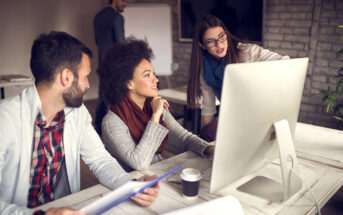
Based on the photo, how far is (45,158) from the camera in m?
1.22

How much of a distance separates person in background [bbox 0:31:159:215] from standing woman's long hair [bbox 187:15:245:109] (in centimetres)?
98

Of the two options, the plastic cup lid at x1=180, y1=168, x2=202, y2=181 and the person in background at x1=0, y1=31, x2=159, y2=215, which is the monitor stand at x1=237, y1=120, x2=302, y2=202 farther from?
the person in background at x1=0, y1=31, x2=159, y2=215

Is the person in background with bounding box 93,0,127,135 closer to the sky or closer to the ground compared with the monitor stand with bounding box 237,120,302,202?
closer to the sky

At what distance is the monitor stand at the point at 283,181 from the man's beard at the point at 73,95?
66 centimetres

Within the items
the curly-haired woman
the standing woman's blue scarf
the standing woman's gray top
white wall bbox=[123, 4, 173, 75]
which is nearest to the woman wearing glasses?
the standing woman's blue scarf

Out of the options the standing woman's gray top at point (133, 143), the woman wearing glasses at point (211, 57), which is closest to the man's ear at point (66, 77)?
the standing woman's gray top at point (133, 143)

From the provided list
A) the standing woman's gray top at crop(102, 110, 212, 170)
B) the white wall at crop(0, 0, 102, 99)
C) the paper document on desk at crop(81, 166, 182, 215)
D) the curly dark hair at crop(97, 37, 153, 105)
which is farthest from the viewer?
the white wall at crop(0, 0, 102, 99)

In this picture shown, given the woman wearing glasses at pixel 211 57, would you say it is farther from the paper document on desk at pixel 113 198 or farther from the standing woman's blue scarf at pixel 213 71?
the paper document on desk at pixel 113 198

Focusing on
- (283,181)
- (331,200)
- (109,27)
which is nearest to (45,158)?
(283,181)

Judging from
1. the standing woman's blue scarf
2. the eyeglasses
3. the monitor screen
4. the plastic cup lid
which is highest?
the monitor screen

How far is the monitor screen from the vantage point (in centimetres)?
359

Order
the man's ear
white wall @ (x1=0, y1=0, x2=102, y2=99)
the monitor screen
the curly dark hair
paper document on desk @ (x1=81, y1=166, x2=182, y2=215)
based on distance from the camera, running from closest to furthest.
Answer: paper document on desk @ (x1=81, y1=166, x2=182, y2=215) < the man's ear < the curly dark hair < the monitor screen < white wall @ (x1=0, y1=0, x2=102, y2=99)

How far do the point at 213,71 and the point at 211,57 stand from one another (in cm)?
11

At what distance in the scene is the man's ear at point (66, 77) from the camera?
1142mm
